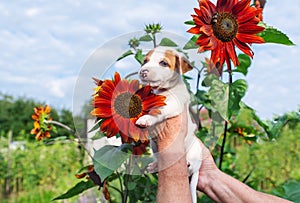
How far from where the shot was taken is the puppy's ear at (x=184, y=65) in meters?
0.71

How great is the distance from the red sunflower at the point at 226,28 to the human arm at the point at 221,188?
19 cm

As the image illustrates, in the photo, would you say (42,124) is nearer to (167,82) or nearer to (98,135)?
(98,135)

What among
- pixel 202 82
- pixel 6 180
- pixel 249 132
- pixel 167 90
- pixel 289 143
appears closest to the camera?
pixel 167 90

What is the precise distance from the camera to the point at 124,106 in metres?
0.66

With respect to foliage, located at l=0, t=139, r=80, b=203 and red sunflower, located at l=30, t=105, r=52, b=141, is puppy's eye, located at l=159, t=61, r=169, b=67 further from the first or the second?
foliage, located at l=0, t=139, r=80, b=203

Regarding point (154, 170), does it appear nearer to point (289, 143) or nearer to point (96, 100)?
point (96, 100)

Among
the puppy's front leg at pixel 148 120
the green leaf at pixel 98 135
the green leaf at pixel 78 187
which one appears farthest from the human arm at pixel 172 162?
the green leaf at pixel 78 187

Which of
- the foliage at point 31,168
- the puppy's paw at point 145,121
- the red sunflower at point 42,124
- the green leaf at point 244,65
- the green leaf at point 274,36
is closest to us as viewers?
the puppy's paw at point 145,121

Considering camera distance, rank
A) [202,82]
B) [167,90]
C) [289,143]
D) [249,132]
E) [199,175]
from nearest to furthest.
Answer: [167,90] → [199,175] → [202,82] → [249,132] → [289,143]

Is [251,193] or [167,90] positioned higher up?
[167,90]

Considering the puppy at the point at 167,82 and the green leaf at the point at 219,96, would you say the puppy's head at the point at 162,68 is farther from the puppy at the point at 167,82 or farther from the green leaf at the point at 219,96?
→ the green leaf at the point at 219,96

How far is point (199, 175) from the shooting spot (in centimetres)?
79

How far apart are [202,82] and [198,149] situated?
0.22m

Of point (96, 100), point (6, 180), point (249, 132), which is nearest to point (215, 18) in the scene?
point (96, 100)
